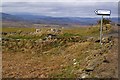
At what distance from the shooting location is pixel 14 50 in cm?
2405

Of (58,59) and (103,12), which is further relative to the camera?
(58,59)

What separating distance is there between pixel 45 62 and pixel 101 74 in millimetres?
6177

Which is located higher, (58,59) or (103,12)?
(103,12)

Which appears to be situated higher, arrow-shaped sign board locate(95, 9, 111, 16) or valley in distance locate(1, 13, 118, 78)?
arrow-shaped sign board locate(95, 9, 111, 16)

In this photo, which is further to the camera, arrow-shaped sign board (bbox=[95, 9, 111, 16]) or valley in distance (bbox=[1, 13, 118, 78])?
arrow-shaped sign board (bbox=[95, 9, 111, 16])

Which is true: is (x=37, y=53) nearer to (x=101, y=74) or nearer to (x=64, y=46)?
(x=64, y=46)

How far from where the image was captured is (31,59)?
1975cm

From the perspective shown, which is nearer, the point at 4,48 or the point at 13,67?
the point at 13,67

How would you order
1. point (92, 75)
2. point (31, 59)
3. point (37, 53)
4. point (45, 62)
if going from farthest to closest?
point (37, 53), point (31, 59), point (45, 62), point (92, 75)

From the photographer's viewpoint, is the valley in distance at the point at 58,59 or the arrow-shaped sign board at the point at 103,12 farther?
the arrow-shaped sign board at the point at 103,12

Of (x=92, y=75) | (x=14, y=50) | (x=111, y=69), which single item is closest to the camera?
(x=92, y=75)

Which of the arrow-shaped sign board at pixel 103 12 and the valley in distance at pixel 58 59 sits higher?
the arrow-shaped sign board at pixel 103 12

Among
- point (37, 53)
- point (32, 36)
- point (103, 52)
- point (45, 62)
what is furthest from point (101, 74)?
point (32, 36)

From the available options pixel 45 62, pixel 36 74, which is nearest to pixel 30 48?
pixel 45 62
